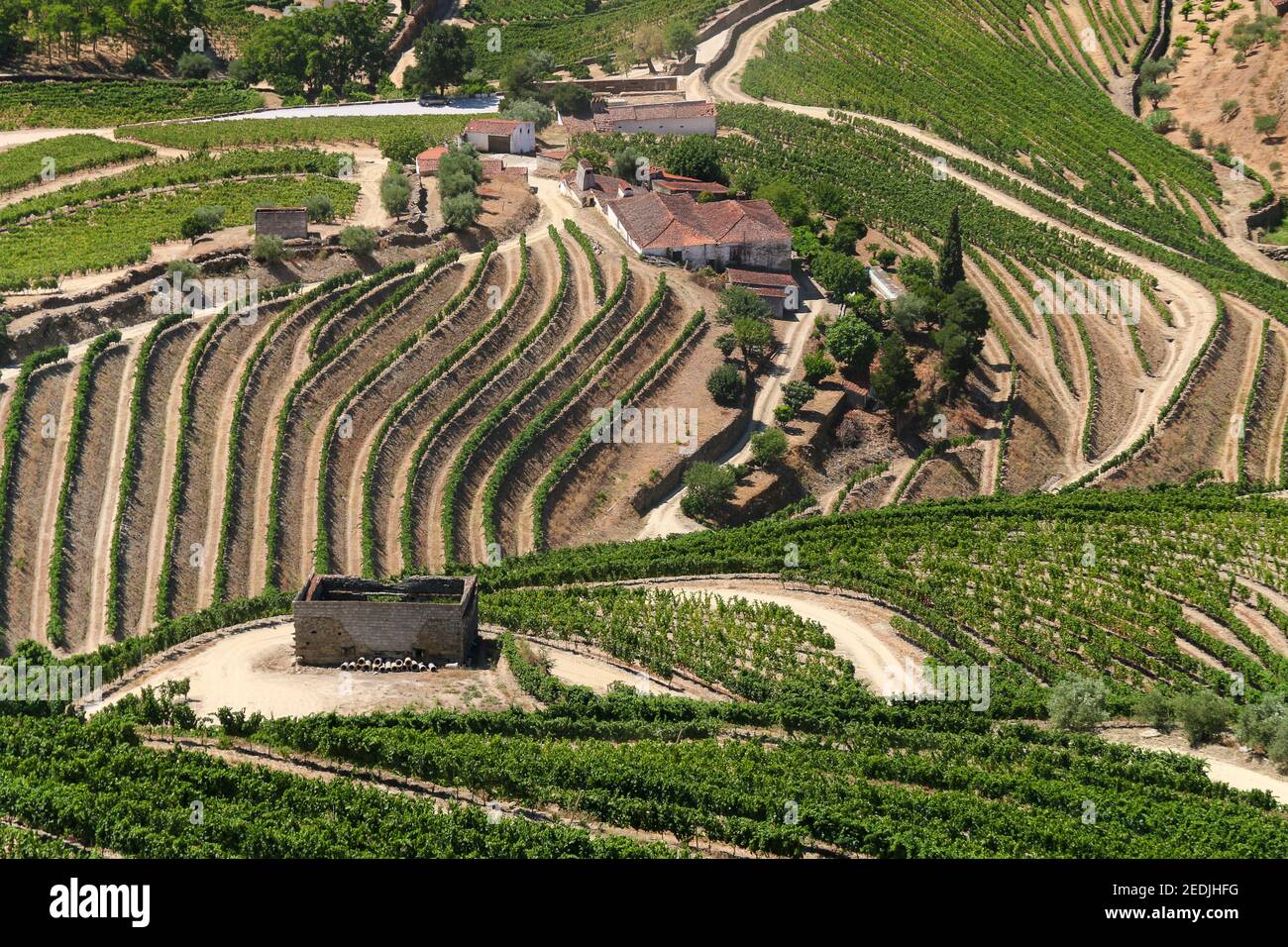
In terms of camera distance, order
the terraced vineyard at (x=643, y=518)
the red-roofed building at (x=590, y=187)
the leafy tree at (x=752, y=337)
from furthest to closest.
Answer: the red-roofed building at (x=590, y=187) < the leafy tree at (x=752, y=337) < the terraced vineyard at (x=643, y=518)

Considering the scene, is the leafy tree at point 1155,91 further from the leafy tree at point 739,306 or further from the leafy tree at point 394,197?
the leafy tree at point 394,197

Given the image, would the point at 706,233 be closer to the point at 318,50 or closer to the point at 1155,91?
the point at 318,50

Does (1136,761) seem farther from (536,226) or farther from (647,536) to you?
(536,226)

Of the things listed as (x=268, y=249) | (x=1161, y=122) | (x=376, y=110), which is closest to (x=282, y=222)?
(x=268, y=249)

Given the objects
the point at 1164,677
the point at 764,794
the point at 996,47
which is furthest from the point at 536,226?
the point at 996,47

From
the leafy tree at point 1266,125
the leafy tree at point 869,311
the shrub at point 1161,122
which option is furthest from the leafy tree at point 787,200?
the leafy tree at point 1266,125

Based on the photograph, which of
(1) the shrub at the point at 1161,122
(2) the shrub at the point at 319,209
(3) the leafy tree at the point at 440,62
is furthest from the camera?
(1) the shrub at the point at 1161,122
